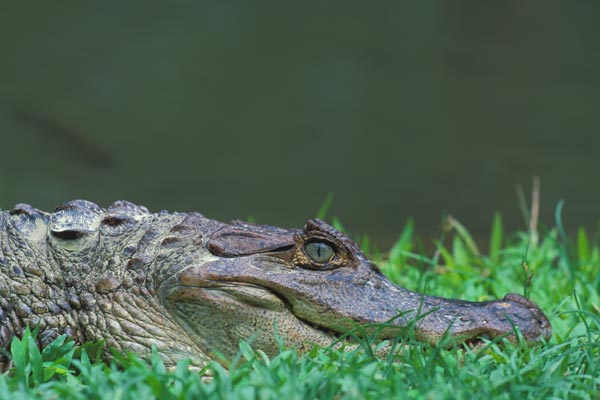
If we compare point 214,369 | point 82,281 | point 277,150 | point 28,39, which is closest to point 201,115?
point 277,150

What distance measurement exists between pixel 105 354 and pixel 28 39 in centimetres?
819

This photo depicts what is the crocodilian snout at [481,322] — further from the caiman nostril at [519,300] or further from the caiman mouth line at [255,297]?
the caiman mouth line at [255,297]

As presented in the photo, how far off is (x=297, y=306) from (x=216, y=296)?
315 millimetres

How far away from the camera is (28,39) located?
1046cm

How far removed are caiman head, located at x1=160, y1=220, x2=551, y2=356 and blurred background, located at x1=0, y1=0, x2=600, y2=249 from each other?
410 cm

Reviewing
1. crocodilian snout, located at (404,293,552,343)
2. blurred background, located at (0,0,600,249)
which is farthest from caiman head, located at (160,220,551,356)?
blurred background, located at (0,0,600,249)

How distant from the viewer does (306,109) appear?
435 inches

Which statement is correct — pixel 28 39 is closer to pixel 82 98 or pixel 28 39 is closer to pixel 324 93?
pixel 82 98

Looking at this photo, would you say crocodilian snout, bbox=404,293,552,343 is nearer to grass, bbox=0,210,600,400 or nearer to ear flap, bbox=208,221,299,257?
grass, bbox=0,210,600,400

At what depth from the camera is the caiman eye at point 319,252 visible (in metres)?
3.30

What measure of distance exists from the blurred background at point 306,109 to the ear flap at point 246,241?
4.09 m

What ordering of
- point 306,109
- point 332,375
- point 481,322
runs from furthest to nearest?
1. point 306,109
2. point 481,322
3. point 332,375

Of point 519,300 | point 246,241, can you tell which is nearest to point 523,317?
point 519,300

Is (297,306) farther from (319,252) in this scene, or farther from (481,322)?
(481,322)
